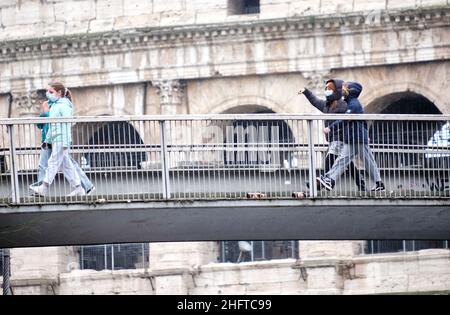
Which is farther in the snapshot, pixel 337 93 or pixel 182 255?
pixel 182 255

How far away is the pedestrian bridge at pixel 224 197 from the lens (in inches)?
1581

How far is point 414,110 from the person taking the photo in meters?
70.9

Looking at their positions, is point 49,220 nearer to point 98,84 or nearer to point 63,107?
point 63,107

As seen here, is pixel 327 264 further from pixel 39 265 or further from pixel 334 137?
pixel 334 137

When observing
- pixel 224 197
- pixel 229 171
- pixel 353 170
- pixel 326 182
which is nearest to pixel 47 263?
pixel 229 171

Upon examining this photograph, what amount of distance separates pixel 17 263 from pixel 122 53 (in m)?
6.56

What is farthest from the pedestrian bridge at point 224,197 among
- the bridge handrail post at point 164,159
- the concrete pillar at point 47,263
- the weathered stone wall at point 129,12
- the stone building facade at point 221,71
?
the concrete pillar at point 47,263

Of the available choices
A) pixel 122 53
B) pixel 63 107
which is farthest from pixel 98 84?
pixel 63 107

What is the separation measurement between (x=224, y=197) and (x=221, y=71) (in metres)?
30.9

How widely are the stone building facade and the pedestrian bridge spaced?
24.4m

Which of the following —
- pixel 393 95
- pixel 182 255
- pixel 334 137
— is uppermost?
pixel 393 95

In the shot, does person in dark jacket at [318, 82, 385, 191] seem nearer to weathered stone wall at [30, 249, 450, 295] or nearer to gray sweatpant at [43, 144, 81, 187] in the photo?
gray sweatpant at [43, 144, 81, 187]

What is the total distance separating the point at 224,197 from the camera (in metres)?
40.1

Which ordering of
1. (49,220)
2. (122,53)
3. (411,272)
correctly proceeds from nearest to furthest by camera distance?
(49,220) → (411,272) → (122,53)
